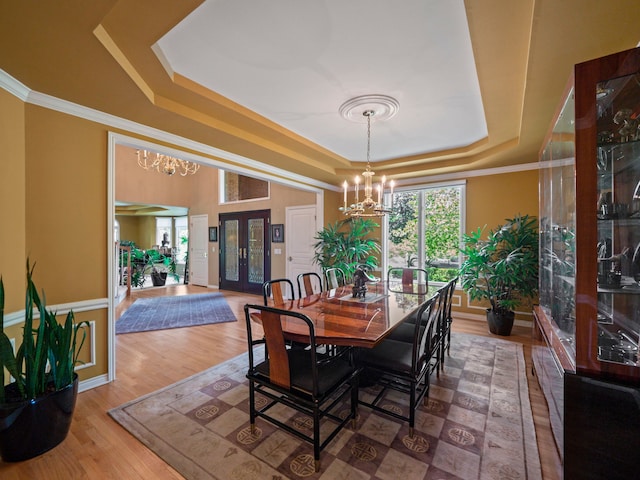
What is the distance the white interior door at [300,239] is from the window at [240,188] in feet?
3.70

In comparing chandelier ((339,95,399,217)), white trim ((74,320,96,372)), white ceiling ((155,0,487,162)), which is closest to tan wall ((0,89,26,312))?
white trim ((74,320,96,372))

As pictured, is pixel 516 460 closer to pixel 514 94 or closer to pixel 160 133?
pixel 514 94

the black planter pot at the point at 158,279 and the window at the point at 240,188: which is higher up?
the window at the point at 240,188

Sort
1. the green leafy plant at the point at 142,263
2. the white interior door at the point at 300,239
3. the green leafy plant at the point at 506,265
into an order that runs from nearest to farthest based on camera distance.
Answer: the green leafy plant at the point at 506,265 < the white interior door at the point at 300,239 < the green leafy plant at the point at 142,263

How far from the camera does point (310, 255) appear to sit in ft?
19.7

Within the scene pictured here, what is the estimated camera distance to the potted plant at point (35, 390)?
1.62 m

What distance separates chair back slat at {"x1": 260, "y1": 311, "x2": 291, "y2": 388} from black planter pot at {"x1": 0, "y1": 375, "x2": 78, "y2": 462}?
1380mm

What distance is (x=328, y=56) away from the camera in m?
2.02

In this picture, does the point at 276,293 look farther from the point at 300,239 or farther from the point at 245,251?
the point at 245,251

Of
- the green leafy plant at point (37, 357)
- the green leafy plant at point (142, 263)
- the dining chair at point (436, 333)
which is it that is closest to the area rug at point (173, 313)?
the green leafy plant at point (142, 263)

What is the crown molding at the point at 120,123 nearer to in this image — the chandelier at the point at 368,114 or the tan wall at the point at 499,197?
the chandelier at the point at 368,114

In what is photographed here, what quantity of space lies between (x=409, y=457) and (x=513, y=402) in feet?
3.85

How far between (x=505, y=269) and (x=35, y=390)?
469 centimetres

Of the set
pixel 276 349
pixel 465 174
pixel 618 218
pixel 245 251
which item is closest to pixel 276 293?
pixel 276 349
